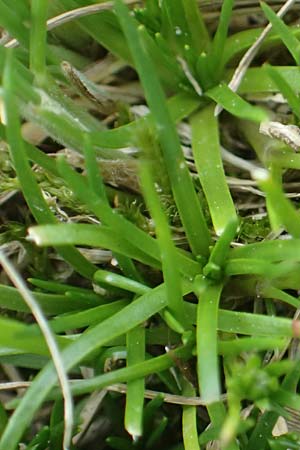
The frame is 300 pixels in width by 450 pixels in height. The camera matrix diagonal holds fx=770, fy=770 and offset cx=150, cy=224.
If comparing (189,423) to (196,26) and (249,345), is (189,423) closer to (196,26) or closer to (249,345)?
(249,345)

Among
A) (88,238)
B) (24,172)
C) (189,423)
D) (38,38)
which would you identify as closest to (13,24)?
(38,38)

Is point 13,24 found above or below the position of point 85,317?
above

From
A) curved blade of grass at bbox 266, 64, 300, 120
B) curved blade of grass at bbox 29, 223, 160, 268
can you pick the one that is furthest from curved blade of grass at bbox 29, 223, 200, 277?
curved blade of grass at bbox 266, 64, 300, 120

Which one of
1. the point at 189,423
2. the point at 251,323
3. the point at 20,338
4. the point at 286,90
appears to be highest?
the point at 286,90

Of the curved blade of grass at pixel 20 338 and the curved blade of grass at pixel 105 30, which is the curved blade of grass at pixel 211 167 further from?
the curved blade of grass at pixel 20 338

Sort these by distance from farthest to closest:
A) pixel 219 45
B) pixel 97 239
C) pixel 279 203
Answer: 1. pixel 219 45
2. pixel 97 239
3. pixel 279 203

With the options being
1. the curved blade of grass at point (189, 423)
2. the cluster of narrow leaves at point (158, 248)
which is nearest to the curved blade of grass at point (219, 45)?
the cluster of narrow leaves at point (158, 248)
